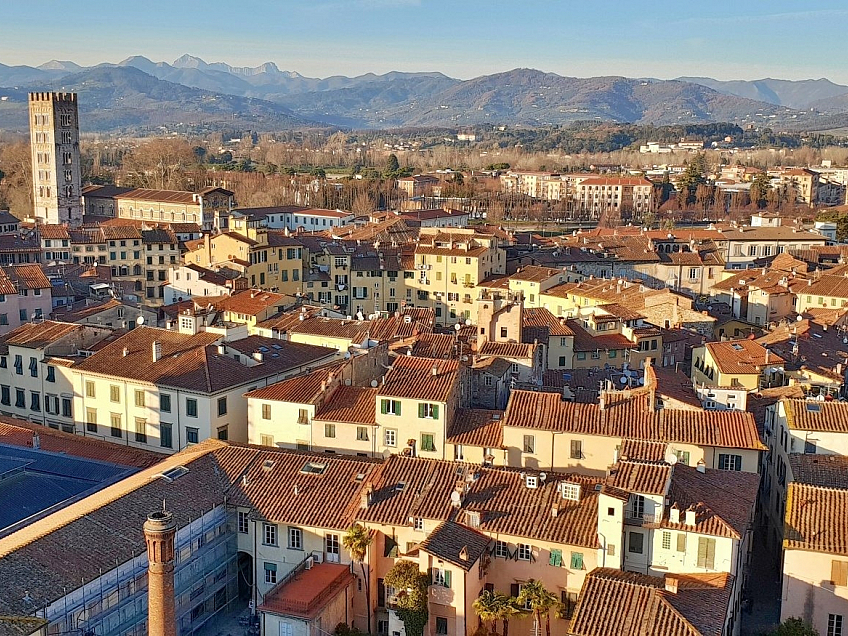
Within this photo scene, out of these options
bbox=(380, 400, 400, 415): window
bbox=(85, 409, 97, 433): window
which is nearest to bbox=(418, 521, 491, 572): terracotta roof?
bbox=(380, 400, 400, 415): window

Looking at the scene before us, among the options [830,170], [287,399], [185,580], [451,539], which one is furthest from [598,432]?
[830,170]

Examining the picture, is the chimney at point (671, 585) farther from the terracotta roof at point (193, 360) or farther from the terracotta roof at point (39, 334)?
the terracotta roof at point (39, 334)

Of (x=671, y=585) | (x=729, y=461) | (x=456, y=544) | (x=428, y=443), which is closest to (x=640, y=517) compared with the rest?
(x=671, y=585)

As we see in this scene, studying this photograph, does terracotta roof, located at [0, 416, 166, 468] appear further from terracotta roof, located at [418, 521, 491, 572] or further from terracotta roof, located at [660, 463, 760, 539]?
terracotta roof, located at [660, 463, 760, 539]

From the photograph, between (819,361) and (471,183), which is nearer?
(819,361)

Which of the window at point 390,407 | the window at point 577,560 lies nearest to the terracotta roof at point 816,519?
the window at point 577,560

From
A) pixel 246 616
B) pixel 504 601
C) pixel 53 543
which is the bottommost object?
pixel 246 616

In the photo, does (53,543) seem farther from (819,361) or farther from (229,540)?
(819,361)

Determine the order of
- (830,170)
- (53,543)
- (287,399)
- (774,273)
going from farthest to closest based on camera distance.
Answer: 1. (830,170)
2. (774,273)
3. (287,399)
4. (53,543)
